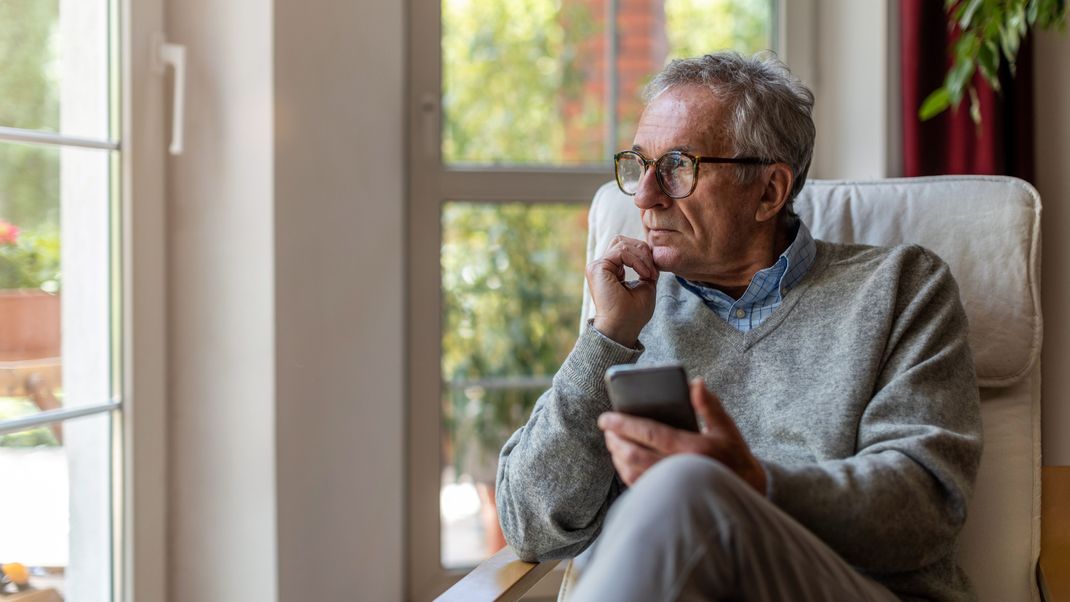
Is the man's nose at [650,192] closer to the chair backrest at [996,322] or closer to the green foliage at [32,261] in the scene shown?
the chair backrest at [996,322]

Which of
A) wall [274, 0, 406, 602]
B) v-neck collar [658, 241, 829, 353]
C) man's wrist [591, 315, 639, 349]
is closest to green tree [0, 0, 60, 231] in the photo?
wall [274, 0, 406, 602]

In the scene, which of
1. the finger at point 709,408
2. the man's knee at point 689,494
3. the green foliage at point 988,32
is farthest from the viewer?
the green foliage at point 988,32

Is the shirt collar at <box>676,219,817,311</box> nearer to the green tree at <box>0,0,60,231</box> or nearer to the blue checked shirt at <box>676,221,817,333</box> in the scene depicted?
the blue checked shirt at <box>676,221,817,333</box>

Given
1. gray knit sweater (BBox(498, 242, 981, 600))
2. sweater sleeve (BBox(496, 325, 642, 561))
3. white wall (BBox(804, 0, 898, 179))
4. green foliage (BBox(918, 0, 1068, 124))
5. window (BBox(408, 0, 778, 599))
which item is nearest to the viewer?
gray knit sweater (BBox(498, 242, 981, 600))

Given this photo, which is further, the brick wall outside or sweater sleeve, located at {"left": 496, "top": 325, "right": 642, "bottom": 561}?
the brick wall outside

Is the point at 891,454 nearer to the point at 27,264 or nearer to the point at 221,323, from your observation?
the point at 221,323

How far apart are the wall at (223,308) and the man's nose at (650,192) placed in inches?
27.0

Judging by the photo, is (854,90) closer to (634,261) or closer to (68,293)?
(634,261)

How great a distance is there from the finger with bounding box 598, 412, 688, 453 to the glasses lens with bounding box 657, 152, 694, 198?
0.49 m

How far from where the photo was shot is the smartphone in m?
1.19

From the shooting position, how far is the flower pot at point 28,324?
153 cm

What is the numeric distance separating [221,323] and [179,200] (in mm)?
247

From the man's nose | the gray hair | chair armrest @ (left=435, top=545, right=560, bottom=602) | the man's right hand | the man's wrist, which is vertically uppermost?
the gray hair

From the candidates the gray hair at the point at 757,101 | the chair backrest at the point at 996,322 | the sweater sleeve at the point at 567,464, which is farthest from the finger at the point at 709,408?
the chair backrest at the point at 996,322
